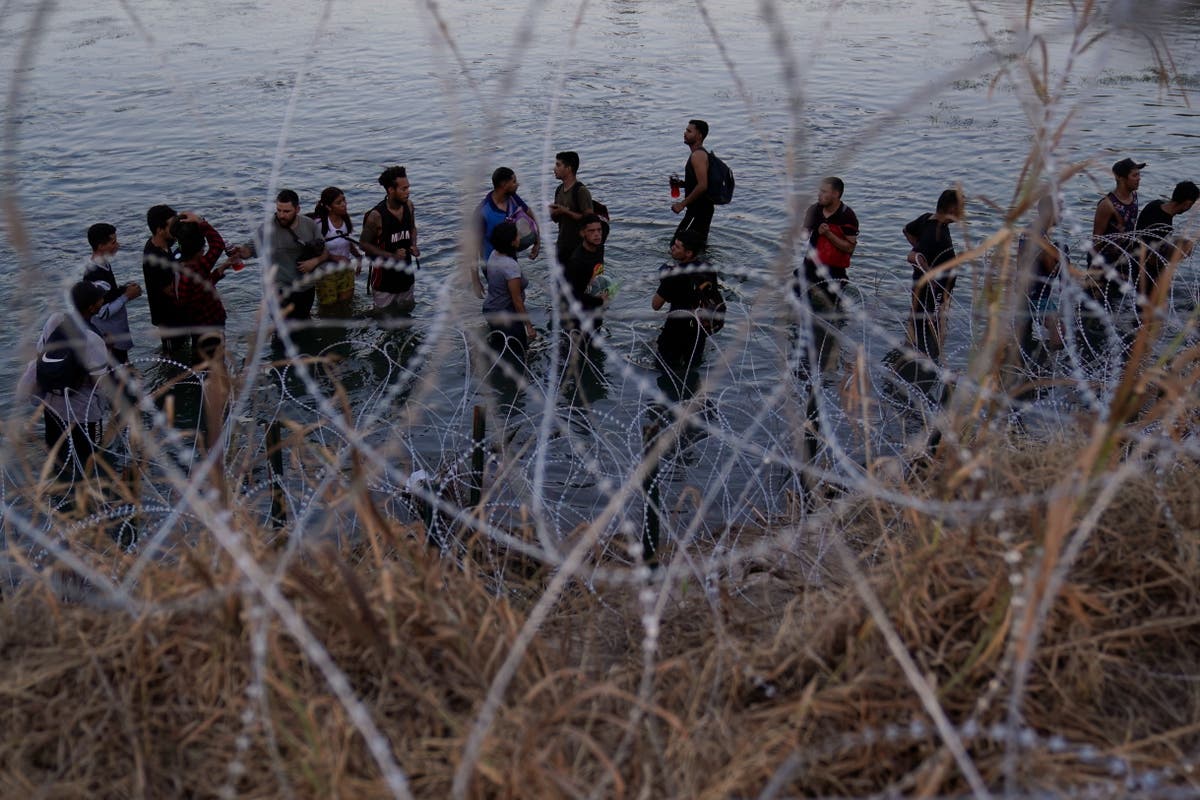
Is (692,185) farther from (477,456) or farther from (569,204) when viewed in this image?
(477,456)

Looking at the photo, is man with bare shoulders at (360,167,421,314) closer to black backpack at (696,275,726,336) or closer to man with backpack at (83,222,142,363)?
man with backpack at (83,222,142,363)

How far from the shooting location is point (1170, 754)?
10.7ft

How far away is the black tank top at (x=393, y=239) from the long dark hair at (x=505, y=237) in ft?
3.94

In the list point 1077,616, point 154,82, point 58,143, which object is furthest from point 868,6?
point 1077,616

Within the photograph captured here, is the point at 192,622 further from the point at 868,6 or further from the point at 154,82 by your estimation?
the point at 868,6

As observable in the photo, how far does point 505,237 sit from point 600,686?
5.00m

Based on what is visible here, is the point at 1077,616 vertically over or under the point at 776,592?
over

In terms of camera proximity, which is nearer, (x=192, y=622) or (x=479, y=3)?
(x=192, y=622)

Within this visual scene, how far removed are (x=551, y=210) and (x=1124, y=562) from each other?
21.0 ft

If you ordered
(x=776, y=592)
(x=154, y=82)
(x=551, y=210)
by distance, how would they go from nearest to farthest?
(x=776, y=592) → (x=551, y=210) → (x=154, y=82)

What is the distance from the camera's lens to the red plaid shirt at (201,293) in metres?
7.55

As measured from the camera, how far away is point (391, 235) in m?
8.68

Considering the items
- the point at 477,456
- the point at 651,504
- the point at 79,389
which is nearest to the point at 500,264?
the point at 477,456

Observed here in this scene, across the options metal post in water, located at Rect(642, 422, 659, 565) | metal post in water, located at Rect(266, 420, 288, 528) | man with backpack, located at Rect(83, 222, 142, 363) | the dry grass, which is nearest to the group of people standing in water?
man with backpack, located at Rect(83, 222, 142, 363)
